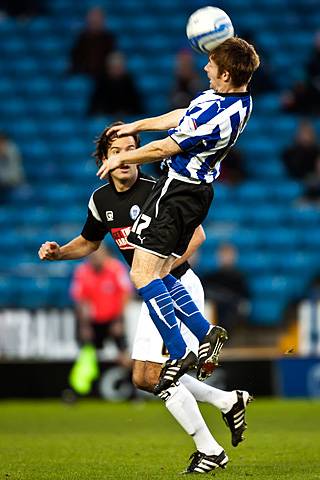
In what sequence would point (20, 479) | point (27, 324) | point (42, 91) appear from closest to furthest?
1. point (20, 479)
2. point (27, 324)
3. point (42, 91)

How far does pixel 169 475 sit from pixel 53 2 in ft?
48.2

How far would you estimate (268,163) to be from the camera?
59.7 feet

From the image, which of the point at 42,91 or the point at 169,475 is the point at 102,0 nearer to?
the point at 42,91

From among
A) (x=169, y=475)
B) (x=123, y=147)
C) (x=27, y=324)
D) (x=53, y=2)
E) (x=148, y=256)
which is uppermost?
(x=53, y=2)

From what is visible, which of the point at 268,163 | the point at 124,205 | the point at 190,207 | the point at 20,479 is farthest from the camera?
the point at 268,163

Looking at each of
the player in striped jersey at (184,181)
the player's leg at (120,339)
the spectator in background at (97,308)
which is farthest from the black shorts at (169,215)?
the player's leg at (120,339)

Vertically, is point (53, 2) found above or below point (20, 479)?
above

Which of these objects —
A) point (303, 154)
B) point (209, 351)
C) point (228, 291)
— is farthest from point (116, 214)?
point (303, 154)

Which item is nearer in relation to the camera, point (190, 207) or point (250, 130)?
point (190, 207)

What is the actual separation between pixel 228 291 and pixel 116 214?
7.62 m

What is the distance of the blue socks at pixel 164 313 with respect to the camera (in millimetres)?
7031

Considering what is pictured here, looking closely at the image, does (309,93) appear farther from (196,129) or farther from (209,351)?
(209,351)

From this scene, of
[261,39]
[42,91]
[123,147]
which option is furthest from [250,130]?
[123,147]

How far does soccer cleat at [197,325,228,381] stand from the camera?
22.9 ft
